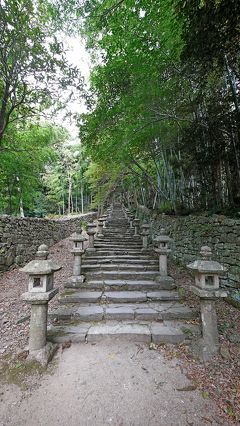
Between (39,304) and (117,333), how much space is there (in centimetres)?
122

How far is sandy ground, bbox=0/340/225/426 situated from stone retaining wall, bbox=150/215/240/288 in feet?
7.99

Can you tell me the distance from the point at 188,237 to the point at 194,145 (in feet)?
8.32

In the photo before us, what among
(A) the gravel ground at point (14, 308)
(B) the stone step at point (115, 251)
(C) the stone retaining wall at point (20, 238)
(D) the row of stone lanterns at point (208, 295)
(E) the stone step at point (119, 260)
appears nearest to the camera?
(D) the row of stone lanterns at point (208, 295)

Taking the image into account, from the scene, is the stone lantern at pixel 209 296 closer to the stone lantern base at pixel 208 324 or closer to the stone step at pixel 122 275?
the stone lantern base at pixel 208 324

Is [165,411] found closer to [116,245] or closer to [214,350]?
[214,350]

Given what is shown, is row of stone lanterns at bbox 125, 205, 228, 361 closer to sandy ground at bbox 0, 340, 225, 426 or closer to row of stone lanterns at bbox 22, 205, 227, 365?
row of stone lanterns at bbox 22, 205, 227, 365

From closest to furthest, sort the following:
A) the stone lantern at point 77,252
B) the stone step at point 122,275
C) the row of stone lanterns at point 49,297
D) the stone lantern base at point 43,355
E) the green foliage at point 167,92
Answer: the stone lantern base at point 43,355 → the row of stone lanterns at point 49,297 → the green foliage at point 167,92 → the stone lantern at point 77,252 → the stone step at point 122,275

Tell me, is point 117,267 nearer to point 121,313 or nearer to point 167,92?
point 121,313

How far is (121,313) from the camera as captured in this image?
11.0 feet

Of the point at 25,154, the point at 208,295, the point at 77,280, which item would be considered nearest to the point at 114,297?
the point at 77,280

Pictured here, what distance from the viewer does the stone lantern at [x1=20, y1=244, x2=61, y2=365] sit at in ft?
8.20

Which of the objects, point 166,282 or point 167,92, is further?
point 167,92

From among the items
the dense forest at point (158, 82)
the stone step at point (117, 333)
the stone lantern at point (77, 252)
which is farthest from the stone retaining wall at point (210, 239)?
the stone lantern at point (77, 252)

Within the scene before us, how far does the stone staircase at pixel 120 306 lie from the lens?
292 cm
